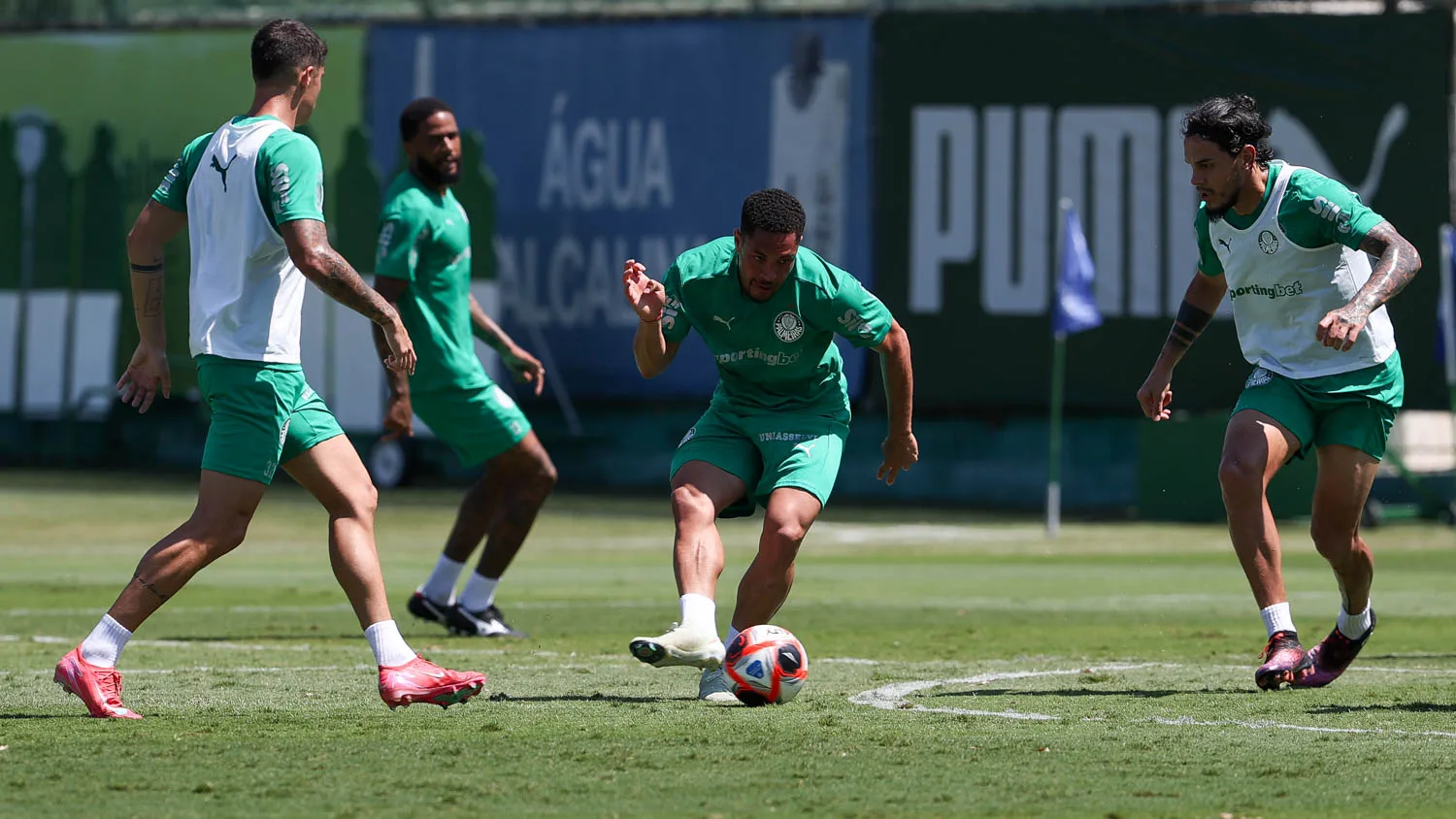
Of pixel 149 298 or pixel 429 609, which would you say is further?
pixel 429 609

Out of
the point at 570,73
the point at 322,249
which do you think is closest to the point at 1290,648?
the point at 322,249

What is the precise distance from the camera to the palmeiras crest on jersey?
309 inches

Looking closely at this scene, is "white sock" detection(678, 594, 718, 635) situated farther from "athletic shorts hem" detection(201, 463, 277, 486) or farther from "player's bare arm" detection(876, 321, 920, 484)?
"athletic shorts hem" detection(201, 463, 277, 486)

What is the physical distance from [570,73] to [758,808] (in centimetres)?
2338

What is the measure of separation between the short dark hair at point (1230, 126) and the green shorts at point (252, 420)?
11.1 ft

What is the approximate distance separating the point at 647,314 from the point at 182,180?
1.64 meters

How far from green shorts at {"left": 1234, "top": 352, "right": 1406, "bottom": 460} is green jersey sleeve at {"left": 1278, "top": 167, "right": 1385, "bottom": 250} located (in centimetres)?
52

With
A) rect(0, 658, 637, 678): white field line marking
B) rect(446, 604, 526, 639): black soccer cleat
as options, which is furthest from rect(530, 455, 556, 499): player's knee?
rect(0, 658, 637, 678): white field line marking

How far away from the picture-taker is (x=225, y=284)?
23.6ft

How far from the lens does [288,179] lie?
7043 mm

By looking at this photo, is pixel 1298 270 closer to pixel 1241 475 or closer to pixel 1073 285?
pixel 1241 475

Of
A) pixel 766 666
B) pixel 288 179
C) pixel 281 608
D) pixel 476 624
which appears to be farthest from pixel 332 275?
pixel 281 608

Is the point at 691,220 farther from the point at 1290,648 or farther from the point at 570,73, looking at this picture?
the point at 1290,648

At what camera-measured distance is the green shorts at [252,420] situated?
23.3ft
